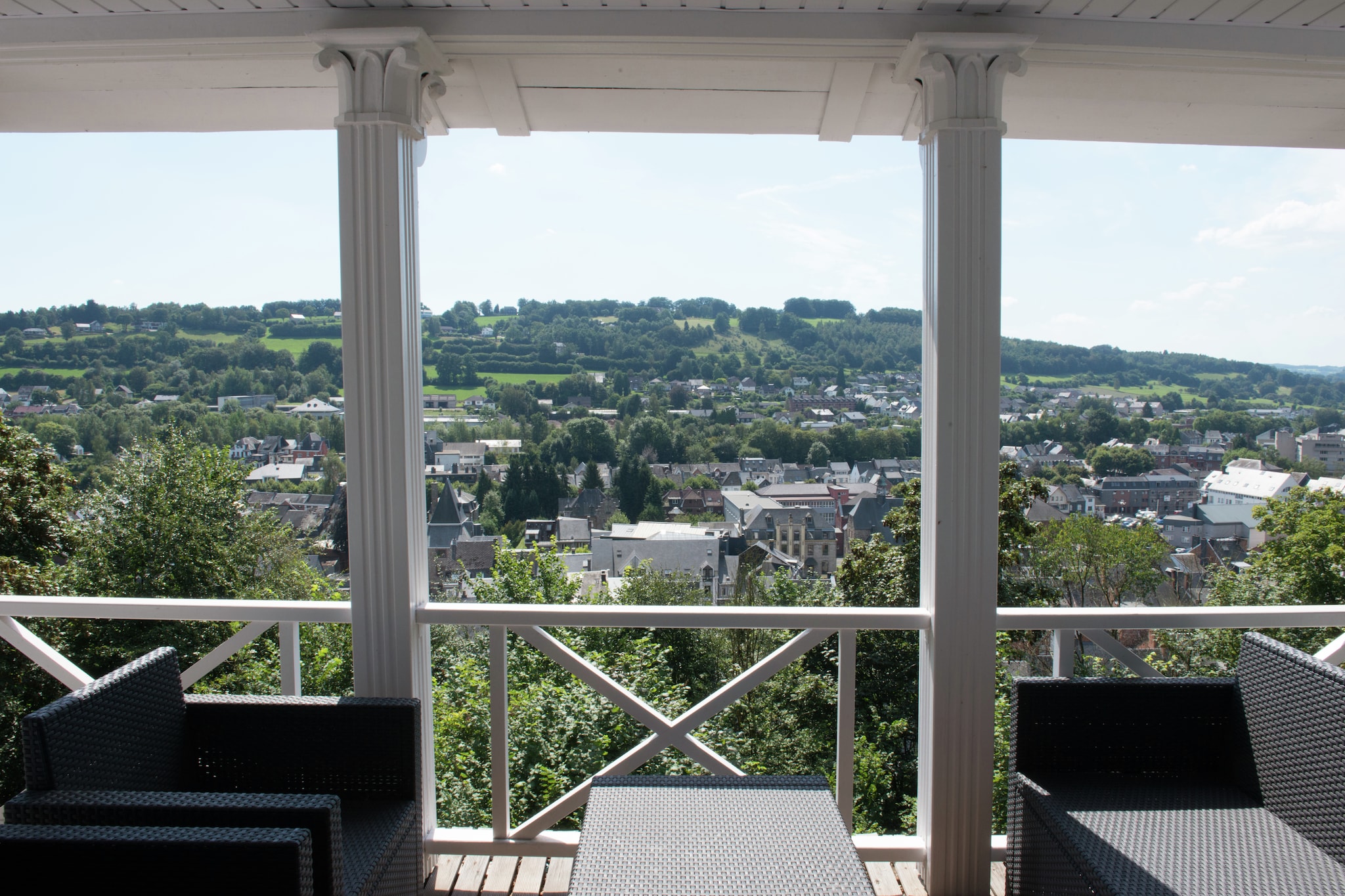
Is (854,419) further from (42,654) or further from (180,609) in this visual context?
(42,654)

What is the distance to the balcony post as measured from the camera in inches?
76.5

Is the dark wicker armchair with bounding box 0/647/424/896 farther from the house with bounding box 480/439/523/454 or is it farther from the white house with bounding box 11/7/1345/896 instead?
the house with bounding box 480/439/523/454

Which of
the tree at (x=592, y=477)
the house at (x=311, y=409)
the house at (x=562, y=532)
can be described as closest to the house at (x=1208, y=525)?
the tree at (x=592, y=477)

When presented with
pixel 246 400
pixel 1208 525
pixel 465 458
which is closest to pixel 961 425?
pixel 465 458

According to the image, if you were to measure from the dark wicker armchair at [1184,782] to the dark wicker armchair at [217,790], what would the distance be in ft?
4.79

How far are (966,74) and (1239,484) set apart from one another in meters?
5.20

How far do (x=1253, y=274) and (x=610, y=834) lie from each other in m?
9.85

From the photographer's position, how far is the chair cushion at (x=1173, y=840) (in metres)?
1.43

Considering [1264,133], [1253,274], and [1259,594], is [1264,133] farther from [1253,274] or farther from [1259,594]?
[1259,594]

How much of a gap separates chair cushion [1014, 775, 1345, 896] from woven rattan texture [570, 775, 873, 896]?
20.3 inches

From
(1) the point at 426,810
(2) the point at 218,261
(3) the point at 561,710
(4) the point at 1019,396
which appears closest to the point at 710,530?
(3) the point at 561,710

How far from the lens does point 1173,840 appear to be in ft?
5.20

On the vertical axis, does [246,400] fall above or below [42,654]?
above

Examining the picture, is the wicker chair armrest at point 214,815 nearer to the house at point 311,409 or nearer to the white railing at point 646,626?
the white railing at point 646,626
